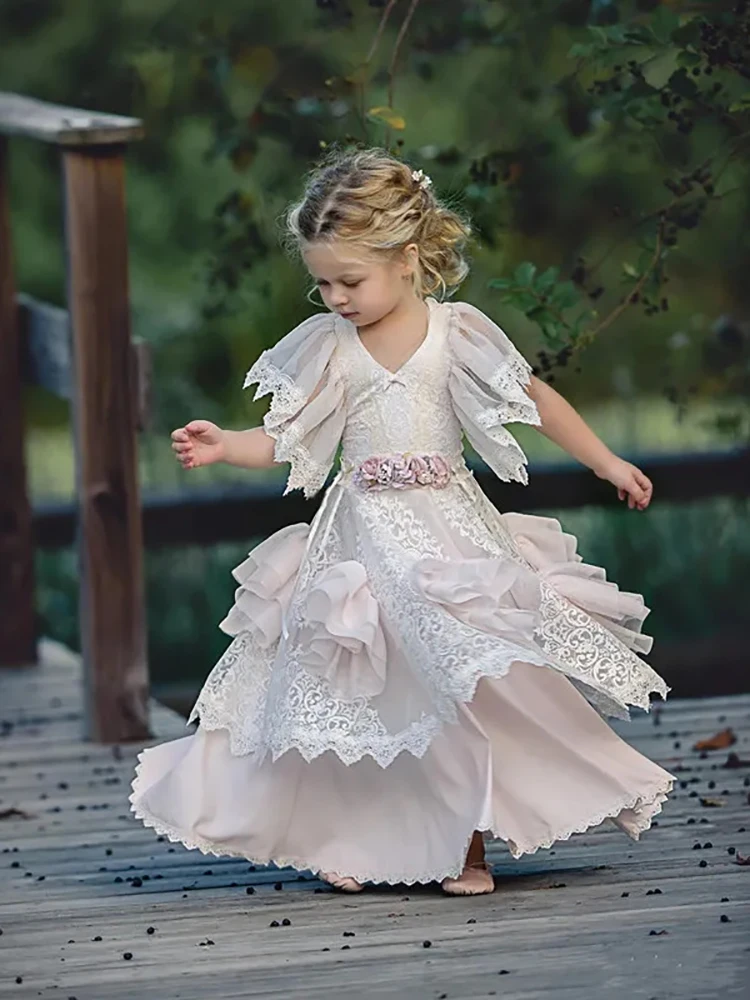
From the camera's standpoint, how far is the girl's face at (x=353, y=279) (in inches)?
155

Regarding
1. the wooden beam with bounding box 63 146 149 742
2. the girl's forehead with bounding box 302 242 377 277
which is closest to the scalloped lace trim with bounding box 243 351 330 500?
the girl's forehead with bounding box 302 242 377 277

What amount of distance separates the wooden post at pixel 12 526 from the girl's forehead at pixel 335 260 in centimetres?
268

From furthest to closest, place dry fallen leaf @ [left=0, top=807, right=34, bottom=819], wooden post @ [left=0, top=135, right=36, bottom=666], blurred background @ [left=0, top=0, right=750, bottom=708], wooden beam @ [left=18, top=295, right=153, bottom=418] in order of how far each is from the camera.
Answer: wooden post @ [left=0, top=135, right=36, bottom=666] < wooden beam @ [left=18, top=295, right=153, bottom=418] < blurred background @ [left=0, top=0, right=750, bottom=708] < dry fallen leaf @ [left=0, top=807, right=34, bottom=819]

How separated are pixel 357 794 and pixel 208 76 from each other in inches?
123

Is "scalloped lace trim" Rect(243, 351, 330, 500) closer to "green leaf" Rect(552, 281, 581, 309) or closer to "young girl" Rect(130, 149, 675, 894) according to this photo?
"young girl" Rect(130, 149, 675, 894)

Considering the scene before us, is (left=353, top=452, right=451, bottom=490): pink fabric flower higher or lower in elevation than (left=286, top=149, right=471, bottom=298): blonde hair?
lower

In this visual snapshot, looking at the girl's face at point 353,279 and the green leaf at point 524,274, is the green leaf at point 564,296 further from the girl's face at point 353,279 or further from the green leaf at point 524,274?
the girl's face at point 353,279

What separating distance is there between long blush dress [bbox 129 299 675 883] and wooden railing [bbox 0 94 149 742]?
1.42 m

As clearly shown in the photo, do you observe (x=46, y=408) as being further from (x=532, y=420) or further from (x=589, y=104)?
(x=532, y=420)

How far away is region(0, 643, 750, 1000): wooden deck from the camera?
3352mm

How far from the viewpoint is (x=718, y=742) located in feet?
16.7

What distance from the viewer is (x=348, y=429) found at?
411cm

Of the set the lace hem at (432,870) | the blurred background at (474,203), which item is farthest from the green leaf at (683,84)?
the lace hem at (432,870)

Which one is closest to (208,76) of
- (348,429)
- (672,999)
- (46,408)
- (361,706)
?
(348,429)
